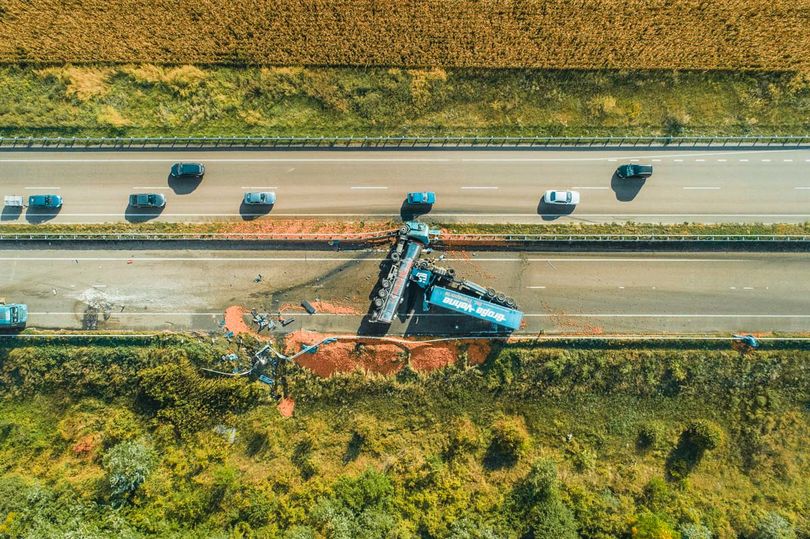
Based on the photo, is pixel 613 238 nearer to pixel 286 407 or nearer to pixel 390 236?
pixel 390 236

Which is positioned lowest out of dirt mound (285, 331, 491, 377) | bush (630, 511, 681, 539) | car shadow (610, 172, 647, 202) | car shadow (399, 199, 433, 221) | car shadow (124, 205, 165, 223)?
bush (630, 511, 681, 539)

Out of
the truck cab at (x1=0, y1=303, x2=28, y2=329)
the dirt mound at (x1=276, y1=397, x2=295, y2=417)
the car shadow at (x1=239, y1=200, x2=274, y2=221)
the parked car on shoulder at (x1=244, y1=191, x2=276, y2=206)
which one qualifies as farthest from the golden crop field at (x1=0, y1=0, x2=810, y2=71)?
the dirt mound at (x1=276, y1=397, x2=295, y2=417)

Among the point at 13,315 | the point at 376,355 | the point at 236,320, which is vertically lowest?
the point at 13,315

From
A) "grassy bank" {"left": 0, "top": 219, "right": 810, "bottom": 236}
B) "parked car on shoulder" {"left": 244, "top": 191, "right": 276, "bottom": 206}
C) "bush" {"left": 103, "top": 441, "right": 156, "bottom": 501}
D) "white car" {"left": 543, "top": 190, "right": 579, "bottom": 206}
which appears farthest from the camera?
"grassy bank" {"left": 0, "top": 219, "right": 810, "bottom": 236}

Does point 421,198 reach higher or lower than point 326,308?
higher

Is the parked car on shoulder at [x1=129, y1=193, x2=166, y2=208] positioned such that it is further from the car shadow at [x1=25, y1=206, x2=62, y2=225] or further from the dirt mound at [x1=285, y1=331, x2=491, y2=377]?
the dirt mound at [x1=285, y1=331, x2=491, y2=377]

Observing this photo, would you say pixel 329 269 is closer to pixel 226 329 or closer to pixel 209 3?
pixel 226 329

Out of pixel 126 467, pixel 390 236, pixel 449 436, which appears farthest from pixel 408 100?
pixel 126 467
